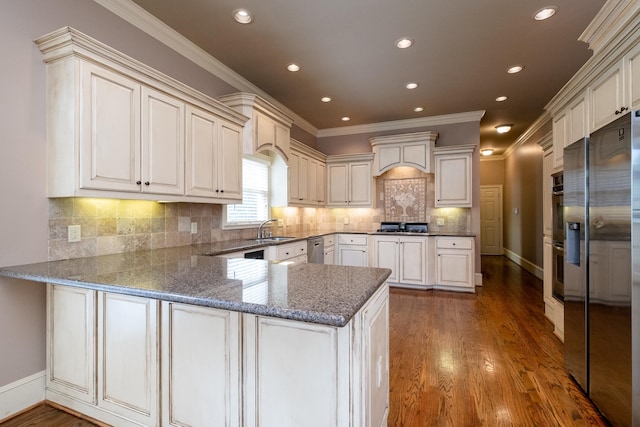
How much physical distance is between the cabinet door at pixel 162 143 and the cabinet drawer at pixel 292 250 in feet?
4.59

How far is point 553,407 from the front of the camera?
1927 millimetres

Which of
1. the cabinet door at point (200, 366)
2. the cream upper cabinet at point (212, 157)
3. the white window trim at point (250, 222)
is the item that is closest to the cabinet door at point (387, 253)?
the white window trim at point (250, 222)

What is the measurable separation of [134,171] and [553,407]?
10.6 feet

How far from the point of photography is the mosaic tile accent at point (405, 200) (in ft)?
17.9

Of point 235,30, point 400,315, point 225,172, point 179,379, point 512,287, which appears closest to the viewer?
point 179,379

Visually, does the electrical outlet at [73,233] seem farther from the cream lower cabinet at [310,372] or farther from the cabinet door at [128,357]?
the cream lower cabinet at [310,372]

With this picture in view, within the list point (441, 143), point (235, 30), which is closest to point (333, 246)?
point (441, 143)

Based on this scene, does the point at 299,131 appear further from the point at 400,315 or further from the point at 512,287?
the point at 512,287

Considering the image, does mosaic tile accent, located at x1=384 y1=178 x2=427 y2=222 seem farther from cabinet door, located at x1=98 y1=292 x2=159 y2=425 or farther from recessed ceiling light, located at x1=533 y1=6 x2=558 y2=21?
cabinet door, located at x1=98 y1=292 x2=159 y2=425

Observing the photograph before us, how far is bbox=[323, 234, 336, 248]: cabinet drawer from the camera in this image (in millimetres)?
4902

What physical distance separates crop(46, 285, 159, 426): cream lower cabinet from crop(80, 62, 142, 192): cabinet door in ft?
2.40

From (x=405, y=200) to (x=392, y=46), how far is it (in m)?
2.99

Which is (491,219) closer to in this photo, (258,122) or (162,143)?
(258,122)

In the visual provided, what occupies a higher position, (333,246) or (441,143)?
(441,143)
